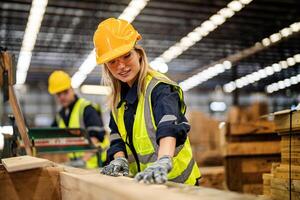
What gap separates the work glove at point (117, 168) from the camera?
2.55 metres

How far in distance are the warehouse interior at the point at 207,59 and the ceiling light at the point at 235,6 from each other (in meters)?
0.03

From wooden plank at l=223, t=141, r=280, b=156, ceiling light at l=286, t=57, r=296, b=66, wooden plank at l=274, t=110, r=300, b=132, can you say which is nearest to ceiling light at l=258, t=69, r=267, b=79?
ceiling light at l=286, t=57, r=296, b=66

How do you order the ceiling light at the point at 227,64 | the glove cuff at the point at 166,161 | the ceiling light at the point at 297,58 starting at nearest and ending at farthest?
1. the glove cuff at the point at 166,161
2. the ceiling light at the point at 297,58
3. the ceiling light at the point at 227,64

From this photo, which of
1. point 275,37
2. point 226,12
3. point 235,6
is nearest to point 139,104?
point 235,6

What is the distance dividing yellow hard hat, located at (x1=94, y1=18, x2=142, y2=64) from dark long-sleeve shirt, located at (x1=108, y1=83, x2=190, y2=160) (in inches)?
11.4

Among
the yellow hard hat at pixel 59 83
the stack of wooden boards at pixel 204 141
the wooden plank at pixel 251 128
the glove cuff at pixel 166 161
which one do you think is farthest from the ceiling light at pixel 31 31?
the glove cuff at pixel 166 161

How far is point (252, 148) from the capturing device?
6664 millimetres

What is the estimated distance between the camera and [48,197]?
8.68ft

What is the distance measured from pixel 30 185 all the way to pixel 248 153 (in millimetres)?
4695

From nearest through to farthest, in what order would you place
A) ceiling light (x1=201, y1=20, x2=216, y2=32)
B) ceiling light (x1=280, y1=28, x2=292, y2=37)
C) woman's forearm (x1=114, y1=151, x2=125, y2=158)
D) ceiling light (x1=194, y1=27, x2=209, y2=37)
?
woman's forearm (x1=114, y1=151, x2=125, y2=158) < ceiling light (x1=201, y1=20, x2=216, y2=32) < ceiling light (x1=194, y1=27, x2=209, y2=37) < ceiling light (x1=280, y1=28, x2=292, y2=37)

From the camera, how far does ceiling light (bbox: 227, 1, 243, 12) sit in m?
12.3

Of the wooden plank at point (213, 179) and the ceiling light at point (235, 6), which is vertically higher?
the ceiling light at point (235, 6)

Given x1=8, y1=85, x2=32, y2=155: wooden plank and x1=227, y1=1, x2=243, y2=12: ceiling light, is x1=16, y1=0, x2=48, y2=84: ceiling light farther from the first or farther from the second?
x1=8, y1=85, x2=32, y2=155: wooden plank

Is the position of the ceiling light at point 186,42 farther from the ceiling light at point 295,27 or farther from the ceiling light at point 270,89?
the ceiling light at point 270,89
